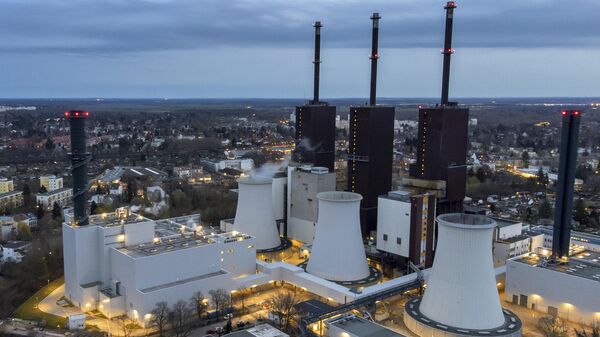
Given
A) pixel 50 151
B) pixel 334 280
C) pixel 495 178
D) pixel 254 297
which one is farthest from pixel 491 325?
pixel 50 151

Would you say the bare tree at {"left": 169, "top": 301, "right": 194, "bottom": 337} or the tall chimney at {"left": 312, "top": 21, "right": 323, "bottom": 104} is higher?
the tall chimney at {"left": 312, "top": 21, "right": 323, "bottom": 104}

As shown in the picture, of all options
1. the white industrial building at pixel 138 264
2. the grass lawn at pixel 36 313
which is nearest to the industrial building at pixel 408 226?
the white industrial building at pixel 138 264

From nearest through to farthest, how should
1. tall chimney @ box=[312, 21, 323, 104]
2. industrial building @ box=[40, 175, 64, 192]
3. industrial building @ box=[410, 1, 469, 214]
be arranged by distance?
1. industrial building @ box=[410, 1, 469, 214]
2. tall chimney @ box=[312, 21, 323, 104]
3. industrial building @ box=[40, 175, 64, 192]

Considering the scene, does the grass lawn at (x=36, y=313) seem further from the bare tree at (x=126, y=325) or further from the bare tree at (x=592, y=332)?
the bare tree at (x=592, y=332)

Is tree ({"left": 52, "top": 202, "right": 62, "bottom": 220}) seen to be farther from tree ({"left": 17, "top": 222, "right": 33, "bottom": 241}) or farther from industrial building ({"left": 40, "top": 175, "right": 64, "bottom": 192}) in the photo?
industrial building ({"left": 40, "top": 175, "right": 64, "bottom": 192})

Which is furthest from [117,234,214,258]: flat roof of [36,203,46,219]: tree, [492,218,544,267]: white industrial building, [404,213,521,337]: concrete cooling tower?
[36,203,46,219]: tree
